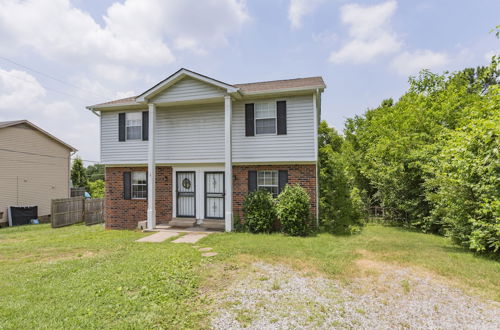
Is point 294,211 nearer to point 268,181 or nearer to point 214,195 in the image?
point 268,181

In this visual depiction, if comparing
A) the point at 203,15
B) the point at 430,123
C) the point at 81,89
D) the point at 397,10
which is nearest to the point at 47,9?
the point at 203,15

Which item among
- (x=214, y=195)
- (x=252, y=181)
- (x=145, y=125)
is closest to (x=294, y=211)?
(x=252, y=181)

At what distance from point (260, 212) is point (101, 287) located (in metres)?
5.37

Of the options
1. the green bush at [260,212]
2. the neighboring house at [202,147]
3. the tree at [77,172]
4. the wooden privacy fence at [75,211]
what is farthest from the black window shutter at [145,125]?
the tree at [77,172]

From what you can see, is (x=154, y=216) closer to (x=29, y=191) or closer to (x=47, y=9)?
(x=47, y=9)

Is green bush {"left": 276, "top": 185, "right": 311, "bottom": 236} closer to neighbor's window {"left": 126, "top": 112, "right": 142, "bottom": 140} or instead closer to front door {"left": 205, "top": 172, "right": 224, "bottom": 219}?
front door {"left": 205, "top": 172, "right": 224, "bottom": 219}

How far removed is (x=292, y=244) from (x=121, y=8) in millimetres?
9591

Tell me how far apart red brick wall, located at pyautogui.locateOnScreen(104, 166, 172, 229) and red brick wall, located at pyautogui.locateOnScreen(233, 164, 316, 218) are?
2852mm

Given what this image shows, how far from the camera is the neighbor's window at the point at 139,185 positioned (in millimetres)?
10961

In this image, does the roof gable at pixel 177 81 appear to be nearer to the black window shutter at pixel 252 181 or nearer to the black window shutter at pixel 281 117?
the black window shutter at pixel 281 117

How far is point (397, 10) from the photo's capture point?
945cm

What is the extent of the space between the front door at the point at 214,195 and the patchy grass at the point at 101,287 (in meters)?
3.26

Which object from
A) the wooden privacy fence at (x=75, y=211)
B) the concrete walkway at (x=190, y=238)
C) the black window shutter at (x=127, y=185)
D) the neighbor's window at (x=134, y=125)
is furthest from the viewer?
the wooden privacy fence at (x=75, y=211)

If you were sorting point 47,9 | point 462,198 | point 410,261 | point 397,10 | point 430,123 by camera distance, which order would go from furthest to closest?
point 430,123
point 397,10
point 47,9
point 462,198
point 410,261
